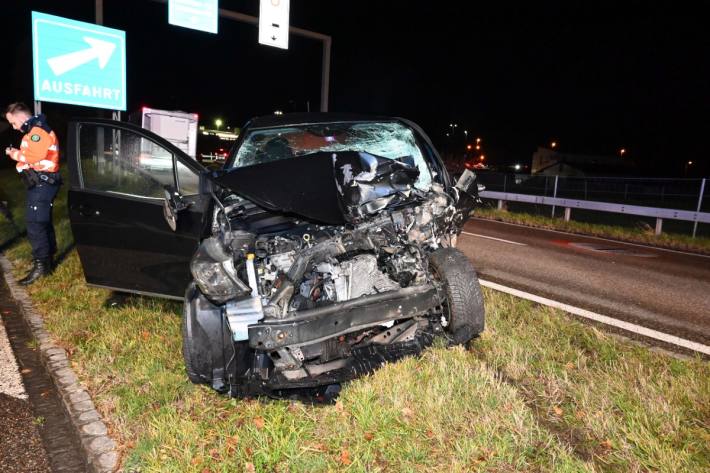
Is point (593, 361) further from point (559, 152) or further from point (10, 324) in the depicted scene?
point (559, 152)

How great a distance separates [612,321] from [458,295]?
2.29 metres

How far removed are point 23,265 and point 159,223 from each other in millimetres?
3687

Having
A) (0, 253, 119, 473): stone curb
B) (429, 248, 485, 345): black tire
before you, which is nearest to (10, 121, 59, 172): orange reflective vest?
(0, 253, 119, 473): stone curb

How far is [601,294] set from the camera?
5.61m

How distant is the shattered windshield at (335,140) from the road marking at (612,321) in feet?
7.02

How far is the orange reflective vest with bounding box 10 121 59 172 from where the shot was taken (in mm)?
5504

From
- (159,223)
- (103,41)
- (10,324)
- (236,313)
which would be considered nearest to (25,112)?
(10,324)

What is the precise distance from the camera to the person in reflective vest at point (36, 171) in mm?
5520

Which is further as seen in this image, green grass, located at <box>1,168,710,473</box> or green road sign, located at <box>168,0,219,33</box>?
green road sign, located at <box>168,0,219,33</box>

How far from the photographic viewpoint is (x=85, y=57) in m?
8.63

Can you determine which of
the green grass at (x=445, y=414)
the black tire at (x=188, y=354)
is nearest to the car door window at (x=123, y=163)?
the green grass at (x=445, y=414)

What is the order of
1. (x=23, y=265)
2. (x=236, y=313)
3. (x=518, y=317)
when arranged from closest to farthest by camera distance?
(x=236, y=313)
(x=518, y=317)
(x=23, y=265)

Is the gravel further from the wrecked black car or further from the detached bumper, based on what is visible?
the detached bumper

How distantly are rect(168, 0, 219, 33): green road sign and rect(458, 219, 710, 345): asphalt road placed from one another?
7585 mm
